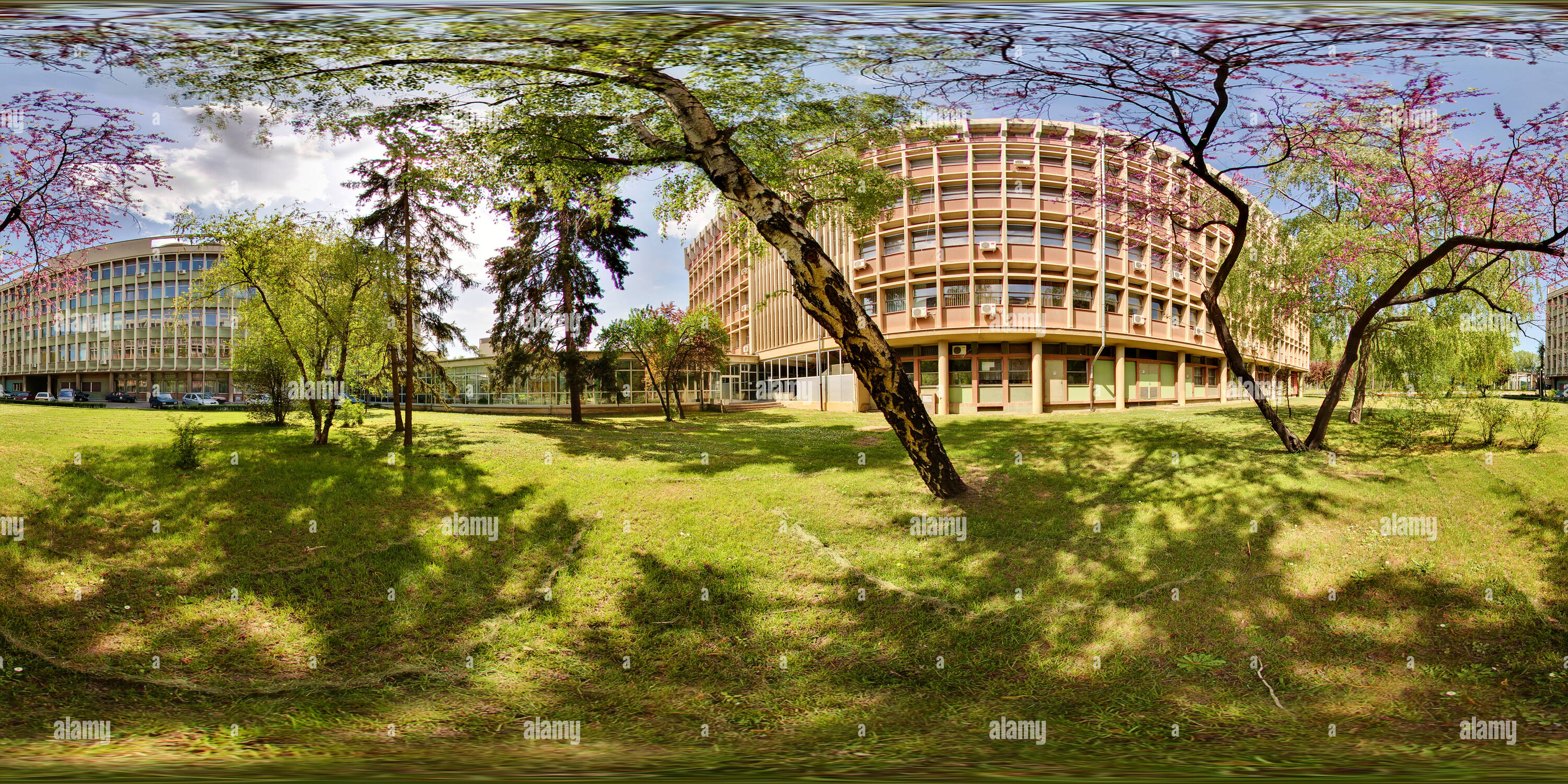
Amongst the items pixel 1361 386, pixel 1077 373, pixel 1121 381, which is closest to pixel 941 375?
pixel 1077 373

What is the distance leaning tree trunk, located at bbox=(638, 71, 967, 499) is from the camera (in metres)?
4.05

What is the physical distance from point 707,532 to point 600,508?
0.97m

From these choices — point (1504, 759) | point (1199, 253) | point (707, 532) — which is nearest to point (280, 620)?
point (707, 532)

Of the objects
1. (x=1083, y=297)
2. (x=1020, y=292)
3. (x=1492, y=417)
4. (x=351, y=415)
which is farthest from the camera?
(x=1020, y=292)

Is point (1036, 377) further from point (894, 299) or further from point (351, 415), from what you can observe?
point (351, 415)

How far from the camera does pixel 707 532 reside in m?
3.95

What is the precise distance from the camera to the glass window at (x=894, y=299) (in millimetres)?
19438

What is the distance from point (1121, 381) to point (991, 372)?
15.9 ft

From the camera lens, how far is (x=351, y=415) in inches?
255

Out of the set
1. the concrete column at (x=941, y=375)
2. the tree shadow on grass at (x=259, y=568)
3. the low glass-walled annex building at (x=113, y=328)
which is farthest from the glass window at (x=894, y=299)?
the low glass-walled annex building at (x=113, y=328)

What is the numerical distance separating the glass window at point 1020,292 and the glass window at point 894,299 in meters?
3.62

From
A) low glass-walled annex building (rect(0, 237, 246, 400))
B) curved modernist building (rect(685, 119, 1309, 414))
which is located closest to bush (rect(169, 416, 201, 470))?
low glass-walled annex building (rect(0, 237, 246, 400))

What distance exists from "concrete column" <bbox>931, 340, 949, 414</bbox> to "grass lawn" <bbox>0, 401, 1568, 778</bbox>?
1413 cm

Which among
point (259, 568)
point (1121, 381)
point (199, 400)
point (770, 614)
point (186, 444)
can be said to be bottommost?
point (770, 614)
